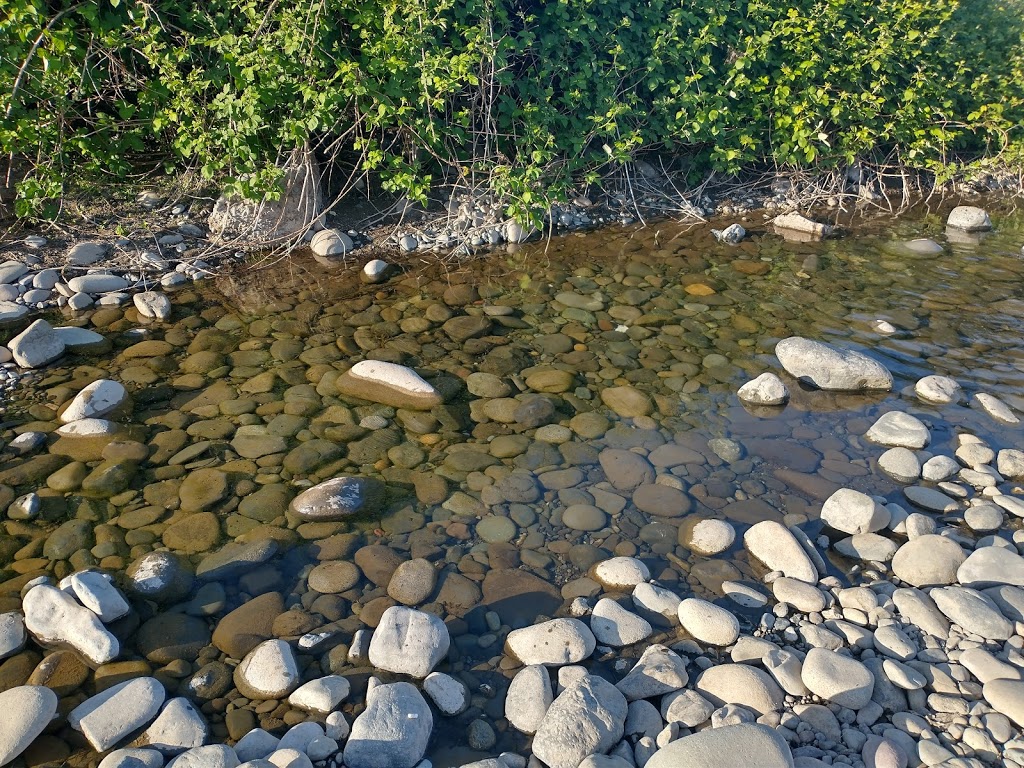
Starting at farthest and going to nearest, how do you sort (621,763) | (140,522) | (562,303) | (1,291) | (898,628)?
(562,303) < (1,291) < (140,522) < (898,628) < (621,763)

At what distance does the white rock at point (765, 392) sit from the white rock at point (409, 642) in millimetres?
2479

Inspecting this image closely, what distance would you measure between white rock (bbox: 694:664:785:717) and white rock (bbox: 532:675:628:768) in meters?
0.32

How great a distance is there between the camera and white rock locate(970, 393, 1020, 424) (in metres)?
4.27

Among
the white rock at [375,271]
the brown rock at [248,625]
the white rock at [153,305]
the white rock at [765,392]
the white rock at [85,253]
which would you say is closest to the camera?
the brown rock at [248,625]

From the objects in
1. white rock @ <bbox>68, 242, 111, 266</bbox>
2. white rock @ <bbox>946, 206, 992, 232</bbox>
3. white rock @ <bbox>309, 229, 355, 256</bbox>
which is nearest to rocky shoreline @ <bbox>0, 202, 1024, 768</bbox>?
white rock @ <bbox>68, 242, 111, 266</bbox>

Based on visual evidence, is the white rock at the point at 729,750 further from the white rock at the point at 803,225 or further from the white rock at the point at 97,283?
the white rock at the point at 803,225

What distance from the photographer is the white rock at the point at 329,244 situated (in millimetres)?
6582

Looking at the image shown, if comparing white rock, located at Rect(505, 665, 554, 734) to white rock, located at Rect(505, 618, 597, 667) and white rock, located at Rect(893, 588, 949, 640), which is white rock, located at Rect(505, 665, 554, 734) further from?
white rock, located at Rect(893, 588, 949, 640)

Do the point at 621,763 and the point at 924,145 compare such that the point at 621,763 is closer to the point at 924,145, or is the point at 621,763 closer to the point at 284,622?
the point at 284,622

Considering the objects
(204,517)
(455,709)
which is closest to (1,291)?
(204,517)

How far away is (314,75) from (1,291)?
2826mm

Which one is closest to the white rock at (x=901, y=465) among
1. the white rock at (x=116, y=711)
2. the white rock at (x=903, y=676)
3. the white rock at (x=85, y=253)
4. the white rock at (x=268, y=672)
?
the white rock at (x=903, y=676)

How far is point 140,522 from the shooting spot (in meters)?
3.46

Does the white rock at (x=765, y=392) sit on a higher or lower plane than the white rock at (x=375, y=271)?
higher
